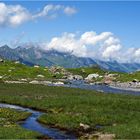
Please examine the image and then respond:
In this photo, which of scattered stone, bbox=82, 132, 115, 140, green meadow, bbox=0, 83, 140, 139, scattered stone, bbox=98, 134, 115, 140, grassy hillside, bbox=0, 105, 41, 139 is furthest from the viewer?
green meadow, bbox=0, 83, 140, 139

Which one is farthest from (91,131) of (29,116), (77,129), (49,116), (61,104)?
(61,104)

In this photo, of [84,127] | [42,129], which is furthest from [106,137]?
[42,129]

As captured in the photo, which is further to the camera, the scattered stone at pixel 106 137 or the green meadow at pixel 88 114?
the green meadow at pixel 88 114

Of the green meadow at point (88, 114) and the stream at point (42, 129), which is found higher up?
the green meadow at point (88, 114)

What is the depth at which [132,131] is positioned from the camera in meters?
53.7

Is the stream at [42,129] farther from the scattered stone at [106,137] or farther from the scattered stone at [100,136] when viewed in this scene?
the scattered stone at [106,137]

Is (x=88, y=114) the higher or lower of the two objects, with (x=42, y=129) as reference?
higher

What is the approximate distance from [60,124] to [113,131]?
439 inches

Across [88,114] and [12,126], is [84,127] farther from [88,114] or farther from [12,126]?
[12,126]

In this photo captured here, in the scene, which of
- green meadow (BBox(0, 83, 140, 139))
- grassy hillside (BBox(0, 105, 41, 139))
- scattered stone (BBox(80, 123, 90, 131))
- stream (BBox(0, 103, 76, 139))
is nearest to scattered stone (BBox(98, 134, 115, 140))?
green meadow (BBox(0, 83, 140, 139))

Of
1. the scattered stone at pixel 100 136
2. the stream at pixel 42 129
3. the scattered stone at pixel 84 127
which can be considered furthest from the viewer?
the scattered stone at pixel 84 127

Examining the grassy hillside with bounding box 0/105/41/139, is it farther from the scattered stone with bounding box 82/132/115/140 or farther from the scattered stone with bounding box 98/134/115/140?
the scattered stone with bounding box 98/134/115/140

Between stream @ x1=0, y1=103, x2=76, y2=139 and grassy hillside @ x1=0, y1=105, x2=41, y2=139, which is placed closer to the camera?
grassy hillside @ x1=0, y1=105, x2=41, y2=139

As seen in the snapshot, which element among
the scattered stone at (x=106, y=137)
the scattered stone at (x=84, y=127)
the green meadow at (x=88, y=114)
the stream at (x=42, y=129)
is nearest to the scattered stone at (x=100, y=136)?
the scattered stone at (x=106, y=137)
